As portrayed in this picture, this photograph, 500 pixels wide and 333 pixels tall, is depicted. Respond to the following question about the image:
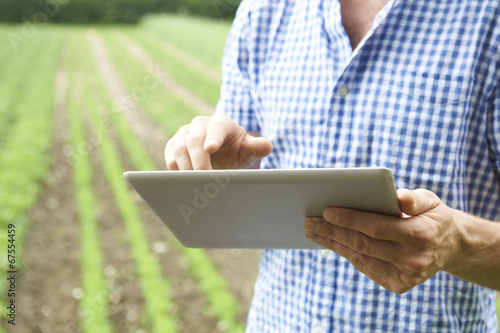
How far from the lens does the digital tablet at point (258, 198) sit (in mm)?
660

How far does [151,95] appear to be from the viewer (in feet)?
29.5

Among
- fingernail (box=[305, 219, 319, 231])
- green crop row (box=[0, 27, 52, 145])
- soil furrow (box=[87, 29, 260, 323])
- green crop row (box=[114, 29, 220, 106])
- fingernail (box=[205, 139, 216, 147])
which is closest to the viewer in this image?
fingernail (box=[305, 219, 319, 231])

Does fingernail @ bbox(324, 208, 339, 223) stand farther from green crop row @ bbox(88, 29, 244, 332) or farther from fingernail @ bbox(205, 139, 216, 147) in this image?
green crop row @ bbox(88, 29, 244, 332)

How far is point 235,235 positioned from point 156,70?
11069 millimetres

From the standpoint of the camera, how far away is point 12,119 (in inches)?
252

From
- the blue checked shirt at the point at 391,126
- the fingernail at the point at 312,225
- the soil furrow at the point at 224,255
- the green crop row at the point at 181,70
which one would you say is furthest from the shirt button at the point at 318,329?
the green crop row at the point at 181,70

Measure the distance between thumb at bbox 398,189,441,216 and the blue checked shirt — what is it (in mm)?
183

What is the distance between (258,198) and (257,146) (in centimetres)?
23

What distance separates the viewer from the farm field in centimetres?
278

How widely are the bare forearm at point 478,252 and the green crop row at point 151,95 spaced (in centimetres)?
556

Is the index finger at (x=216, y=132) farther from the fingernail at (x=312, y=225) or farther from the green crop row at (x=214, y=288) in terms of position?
the green crop row at (x=214, y=288)

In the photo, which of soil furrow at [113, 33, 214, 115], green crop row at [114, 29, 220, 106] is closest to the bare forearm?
soil furrow at [113, 33, 214, 115]

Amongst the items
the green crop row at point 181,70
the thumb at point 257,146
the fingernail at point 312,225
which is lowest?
the green crop row at point 181,70

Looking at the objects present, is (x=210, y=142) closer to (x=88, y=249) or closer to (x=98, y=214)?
(x=88, y=249)
